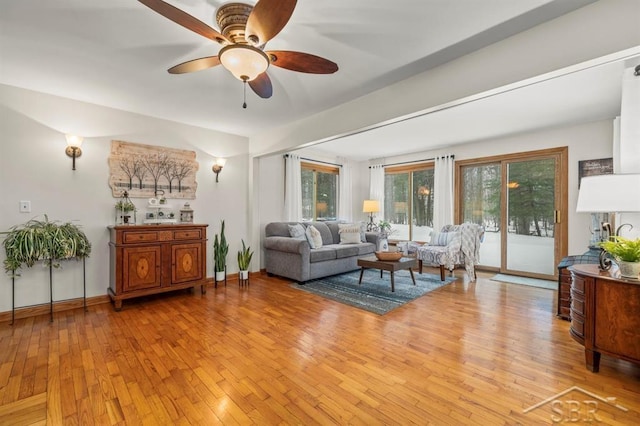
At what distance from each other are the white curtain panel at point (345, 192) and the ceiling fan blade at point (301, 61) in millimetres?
4758

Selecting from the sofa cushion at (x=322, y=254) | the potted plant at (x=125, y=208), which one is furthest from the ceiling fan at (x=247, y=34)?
the sofa cushion at (x=322, y=254)

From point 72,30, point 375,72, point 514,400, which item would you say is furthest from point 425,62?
point 72,30

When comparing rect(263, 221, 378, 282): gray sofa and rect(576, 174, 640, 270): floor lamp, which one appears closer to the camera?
rect(576, 174, 640, 270): floor lamp

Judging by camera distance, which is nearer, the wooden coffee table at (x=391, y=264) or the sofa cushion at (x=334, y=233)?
the wooden coffee table at (x=391, y=264)

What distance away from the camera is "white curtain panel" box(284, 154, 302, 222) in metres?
5.56

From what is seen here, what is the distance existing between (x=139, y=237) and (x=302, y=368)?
2.59 meters

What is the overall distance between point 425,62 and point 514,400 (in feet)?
8.47

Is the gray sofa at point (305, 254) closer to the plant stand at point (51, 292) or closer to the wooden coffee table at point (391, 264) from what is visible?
the wooden coffee table at point (391, 264)

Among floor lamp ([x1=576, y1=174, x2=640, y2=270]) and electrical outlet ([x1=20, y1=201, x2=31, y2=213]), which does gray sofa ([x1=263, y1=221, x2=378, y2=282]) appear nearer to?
electrical outlet ([x1=20, y1=201, x2=31, y2=213])

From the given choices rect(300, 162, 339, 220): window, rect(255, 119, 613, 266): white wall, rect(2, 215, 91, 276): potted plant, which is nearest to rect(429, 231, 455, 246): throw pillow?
rect(255, 119, 613, 266): white wall

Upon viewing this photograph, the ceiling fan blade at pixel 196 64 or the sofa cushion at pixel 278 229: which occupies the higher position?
the ceiling fan blade at pixel 196 64

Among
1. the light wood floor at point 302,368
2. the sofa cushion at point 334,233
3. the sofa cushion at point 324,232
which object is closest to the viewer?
the light wood floor at point 302,368

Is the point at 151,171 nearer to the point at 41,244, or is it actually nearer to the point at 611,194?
the point at 41,244

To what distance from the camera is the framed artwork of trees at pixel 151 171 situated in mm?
3639
